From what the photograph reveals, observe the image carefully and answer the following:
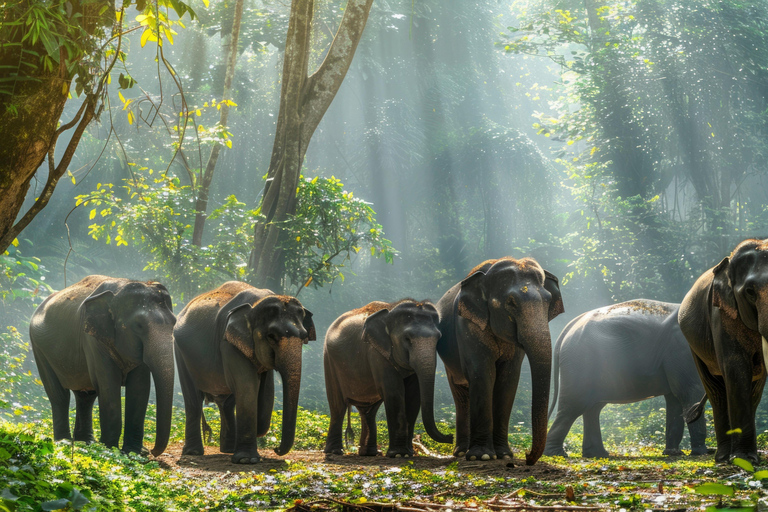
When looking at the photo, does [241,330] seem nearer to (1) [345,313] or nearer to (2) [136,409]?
(2) [136,409]

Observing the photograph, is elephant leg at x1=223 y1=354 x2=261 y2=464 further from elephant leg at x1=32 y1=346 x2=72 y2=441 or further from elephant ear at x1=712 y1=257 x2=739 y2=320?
elephant ear at x1=712 y1=257 x2=739 y2=320

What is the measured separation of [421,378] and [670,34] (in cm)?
1967

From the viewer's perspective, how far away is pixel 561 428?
8188mm

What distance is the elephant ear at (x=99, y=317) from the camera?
21.8ft

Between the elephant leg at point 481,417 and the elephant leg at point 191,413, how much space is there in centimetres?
290

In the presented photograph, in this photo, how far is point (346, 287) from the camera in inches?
1358

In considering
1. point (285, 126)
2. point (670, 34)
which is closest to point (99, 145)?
point (285, 126)

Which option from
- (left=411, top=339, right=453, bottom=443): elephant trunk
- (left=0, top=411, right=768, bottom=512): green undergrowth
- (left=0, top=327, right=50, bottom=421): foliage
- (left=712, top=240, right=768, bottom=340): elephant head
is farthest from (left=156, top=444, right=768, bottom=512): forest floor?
(left=0, top=327, right=50, bottom=421): foliage

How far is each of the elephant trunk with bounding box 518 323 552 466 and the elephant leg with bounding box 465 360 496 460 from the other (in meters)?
0.66

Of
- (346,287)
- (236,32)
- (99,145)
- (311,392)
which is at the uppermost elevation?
(99,145)

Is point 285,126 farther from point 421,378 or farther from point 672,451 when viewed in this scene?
point 672,451

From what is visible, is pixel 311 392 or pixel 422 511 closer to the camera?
pixel 422 511

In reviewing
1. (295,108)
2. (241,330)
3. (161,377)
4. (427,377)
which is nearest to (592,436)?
(427,377)

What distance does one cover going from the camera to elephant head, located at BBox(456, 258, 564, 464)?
17.7 feet
